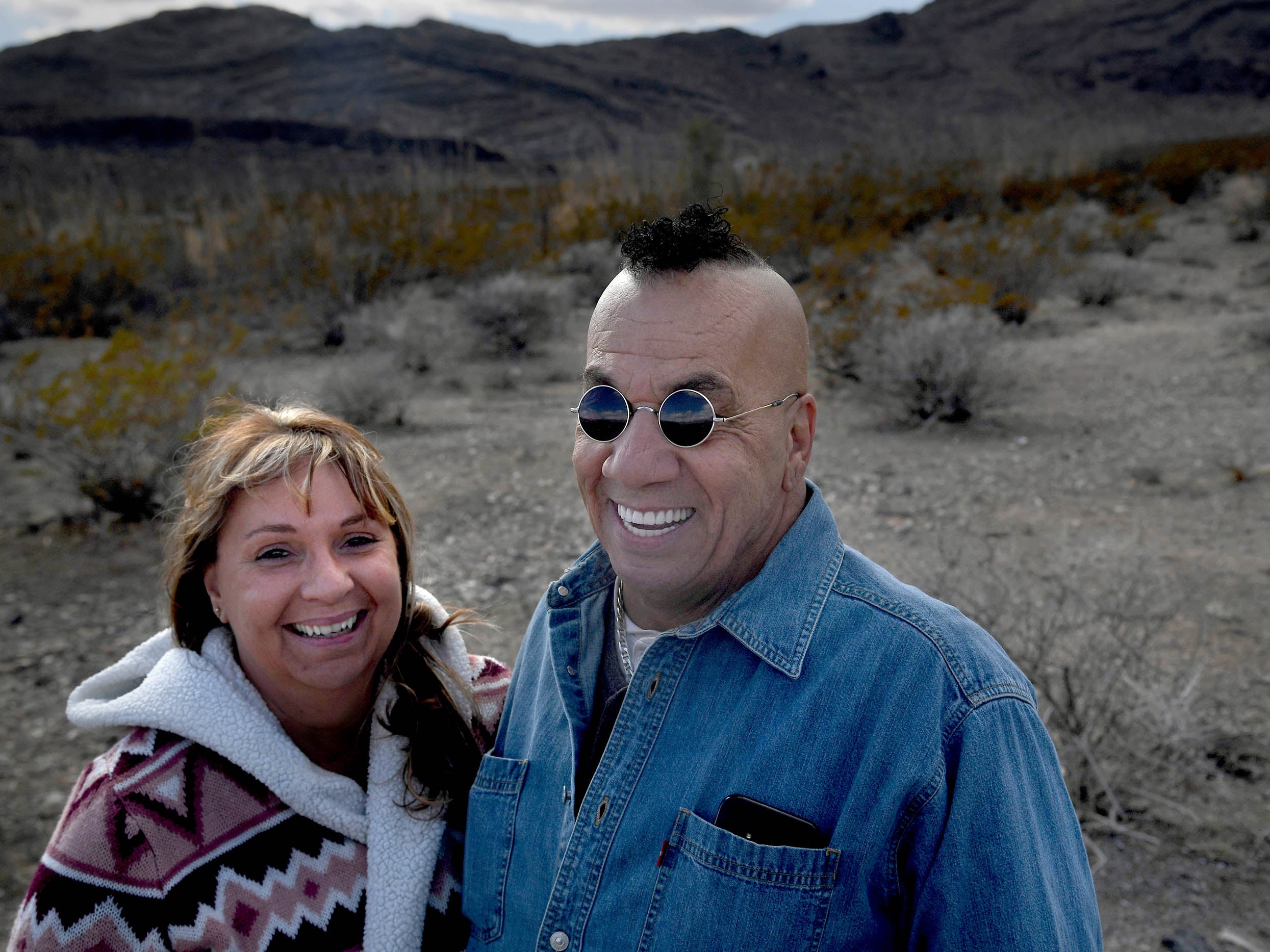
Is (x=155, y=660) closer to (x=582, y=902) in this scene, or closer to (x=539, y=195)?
(x=582, y=902)

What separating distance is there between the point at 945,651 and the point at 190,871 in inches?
58.1

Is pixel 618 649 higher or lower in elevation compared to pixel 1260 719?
higher

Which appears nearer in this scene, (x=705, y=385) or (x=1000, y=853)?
(x=1000, y=853)

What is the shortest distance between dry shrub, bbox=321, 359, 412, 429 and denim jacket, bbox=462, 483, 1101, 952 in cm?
731

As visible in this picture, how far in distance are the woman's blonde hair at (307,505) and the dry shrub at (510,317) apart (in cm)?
939

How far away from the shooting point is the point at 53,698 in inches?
165

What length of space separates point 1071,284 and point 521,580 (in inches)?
397

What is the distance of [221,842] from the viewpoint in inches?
70.4

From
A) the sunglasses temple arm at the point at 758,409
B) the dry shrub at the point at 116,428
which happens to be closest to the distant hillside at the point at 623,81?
the dry shrub at the point at 116,428

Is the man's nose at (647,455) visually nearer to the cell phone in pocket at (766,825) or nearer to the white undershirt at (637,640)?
the white undershirt at (637,640)

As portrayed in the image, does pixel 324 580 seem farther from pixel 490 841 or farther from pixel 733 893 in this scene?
pixel 733 893

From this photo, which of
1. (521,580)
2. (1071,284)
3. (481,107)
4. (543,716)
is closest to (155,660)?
(543,716)

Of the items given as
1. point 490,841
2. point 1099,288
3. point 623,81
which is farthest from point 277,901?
point 623,81

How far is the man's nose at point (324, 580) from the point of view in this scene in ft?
6.36
